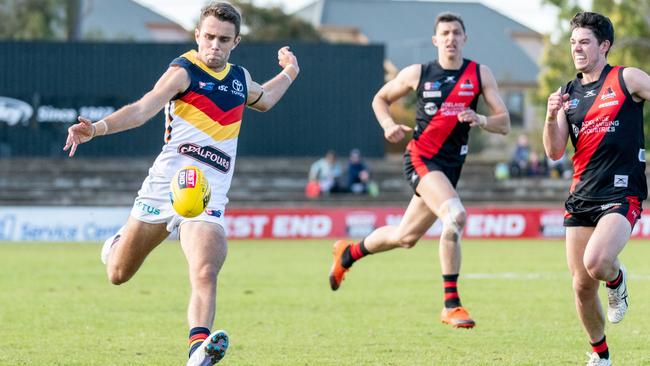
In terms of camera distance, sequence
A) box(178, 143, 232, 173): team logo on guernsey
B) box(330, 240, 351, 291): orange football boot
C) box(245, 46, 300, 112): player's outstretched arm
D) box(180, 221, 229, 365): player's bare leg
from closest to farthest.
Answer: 1. box(180, 221, 229, 365): player's bare leg
2. box(178, 143, 232, 173): team logo on guernsey
3. box(245, 46, 300, 112): player's outstretched arm
4. box(330, 240, 351, 291): orange football boot

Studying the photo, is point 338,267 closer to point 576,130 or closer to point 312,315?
point 312,315

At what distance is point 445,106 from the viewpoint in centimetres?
1120

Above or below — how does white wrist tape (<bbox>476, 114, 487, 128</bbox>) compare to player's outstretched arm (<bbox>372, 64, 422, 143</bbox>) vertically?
below

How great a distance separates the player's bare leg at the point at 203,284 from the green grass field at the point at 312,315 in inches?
50.8

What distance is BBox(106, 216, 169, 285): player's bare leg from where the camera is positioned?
321 inches

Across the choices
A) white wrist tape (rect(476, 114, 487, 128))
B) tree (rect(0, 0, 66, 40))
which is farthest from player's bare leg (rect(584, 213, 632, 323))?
tree (rect(0, 0, 66, 40))

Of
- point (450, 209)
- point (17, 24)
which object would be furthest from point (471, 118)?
point (17, 24)

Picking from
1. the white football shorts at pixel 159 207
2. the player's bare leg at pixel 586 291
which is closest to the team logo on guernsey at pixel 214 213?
the white football shorts at pixel 159 207

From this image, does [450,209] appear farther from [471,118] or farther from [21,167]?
[21,167]

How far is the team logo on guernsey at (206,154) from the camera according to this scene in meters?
8.00

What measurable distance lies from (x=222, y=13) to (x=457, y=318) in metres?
3.74

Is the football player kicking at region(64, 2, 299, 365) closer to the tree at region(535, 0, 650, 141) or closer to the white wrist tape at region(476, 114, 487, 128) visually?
the white wrist tape at region(476, 114, 487, 128)

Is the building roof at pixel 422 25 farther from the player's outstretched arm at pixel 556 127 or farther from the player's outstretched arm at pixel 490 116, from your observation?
the player's outstretched arm at pixel 556 127

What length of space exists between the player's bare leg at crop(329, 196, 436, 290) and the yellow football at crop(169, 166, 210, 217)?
12.9 feet
